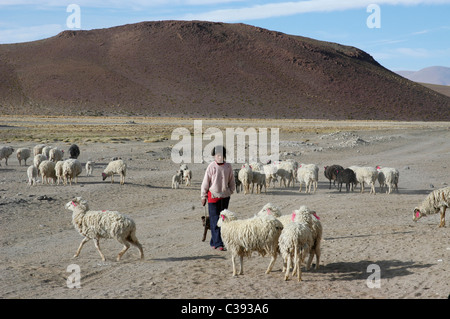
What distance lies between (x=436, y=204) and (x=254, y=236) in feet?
16.6

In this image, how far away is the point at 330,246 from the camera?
919cm

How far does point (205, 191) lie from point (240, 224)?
1.26 m

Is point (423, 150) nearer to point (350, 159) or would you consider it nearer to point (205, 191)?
point (350, 159)

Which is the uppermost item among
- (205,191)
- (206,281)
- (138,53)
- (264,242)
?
(138,53)

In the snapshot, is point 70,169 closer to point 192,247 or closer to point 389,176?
point 192,247

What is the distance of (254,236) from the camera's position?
24.3 ft

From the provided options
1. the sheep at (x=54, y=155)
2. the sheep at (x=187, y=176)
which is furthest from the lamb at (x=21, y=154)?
the sheep at (x=187, y=176)

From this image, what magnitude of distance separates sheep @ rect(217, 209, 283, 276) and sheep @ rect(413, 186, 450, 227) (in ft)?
15.1

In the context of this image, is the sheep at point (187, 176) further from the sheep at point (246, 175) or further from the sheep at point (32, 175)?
the sheep at point (32, 175)

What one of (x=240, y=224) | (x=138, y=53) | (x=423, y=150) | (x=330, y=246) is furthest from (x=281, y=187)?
(x=138, y=53)

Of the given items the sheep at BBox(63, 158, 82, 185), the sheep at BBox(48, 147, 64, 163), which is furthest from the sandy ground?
the sheep at BBox(48, 147, 64, 163)

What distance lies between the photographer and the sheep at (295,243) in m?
6.98

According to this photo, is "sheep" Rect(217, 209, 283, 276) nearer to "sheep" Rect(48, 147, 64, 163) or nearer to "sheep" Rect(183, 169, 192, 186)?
"sheep" Rect(183, 169, 192, 186)
